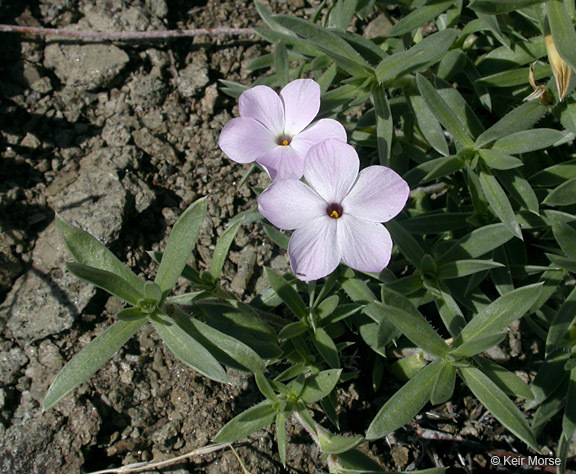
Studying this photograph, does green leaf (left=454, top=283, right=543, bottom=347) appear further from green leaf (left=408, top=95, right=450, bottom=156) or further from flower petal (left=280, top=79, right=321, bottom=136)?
flower petal (left=280, top=79, right=321, bottom=136)

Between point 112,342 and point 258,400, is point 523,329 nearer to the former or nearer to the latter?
point 258,400

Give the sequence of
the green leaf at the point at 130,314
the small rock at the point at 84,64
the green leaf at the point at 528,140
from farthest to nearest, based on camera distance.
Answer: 1. the small rock at the point at 84,64
2. the green leaf at the point at 528,140
3. the green leaf at the point at 130,314

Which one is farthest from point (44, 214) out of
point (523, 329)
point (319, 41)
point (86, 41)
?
point (523, 329)

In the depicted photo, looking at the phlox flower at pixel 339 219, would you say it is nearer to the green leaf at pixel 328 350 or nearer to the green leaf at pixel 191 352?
the green leaf at pixel 191 352

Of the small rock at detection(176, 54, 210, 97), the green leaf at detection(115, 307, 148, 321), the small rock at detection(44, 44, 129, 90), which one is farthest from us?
the small rock at detection(176, 54, 210, 97)

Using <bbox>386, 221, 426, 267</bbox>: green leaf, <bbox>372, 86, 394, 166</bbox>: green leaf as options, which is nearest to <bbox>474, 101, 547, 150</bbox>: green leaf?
<bbox>372, 86, 394, 166</bbox>: green leaf

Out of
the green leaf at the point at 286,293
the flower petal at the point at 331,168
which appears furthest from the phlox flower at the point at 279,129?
the green leaf at the point at 286,293
